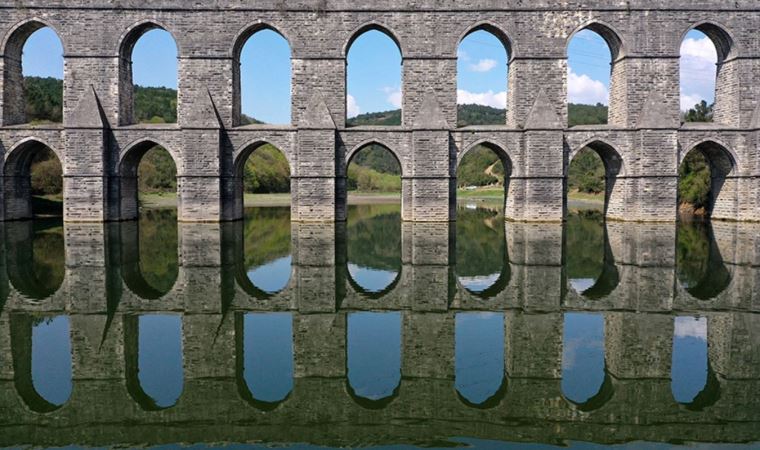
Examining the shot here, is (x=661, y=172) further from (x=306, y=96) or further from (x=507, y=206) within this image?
(x=306, y=96)

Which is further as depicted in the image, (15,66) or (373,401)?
(15,66)

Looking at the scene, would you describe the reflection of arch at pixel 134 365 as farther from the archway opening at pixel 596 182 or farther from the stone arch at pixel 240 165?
the archway opening at pixel 596 182

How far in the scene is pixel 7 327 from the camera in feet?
22.9

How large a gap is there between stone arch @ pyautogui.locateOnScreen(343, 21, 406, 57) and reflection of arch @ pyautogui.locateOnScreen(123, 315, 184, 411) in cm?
1801

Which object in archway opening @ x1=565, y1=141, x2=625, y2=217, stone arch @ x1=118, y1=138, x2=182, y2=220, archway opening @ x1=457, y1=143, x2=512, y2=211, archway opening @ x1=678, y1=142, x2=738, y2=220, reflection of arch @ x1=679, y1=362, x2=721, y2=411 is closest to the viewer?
reflection of arch @ x1=679, y1=362, x2=721, y2=411

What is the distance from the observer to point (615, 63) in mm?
24062

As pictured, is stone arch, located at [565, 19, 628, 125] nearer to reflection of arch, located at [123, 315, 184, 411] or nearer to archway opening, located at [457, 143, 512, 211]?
reflection of arch, located at [123, 315, 184, 411]

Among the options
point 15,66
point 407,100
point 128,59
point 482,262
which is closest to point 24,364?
point 482,262

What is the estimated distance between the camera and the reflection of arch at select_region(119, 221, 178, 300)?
29.9 feet

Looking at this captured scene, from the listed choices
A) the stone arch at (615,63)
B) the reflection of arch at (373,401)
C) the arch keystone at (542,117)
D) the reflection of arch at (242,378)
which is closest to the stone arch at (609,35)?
the stone arch at (615,63)

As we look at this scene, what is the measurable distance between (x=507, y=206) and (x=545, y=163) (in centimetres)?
297

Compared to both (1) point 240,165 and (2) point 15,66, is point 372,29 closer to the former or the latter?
(1) point 240,165

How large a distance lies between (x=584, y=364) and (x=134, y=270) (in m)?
8.98

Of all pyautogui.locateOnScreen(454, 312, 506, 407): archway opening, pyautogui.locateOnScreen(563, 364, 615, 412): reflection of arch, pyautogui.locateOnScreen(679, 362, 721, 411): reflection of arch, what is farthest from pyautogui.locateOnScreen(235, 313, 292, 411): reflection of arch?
pyautogui.locateOnScreen(679, 362, 721, 411): reflection of arch
